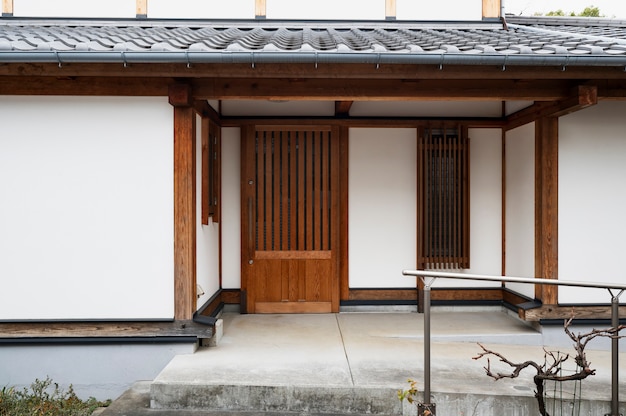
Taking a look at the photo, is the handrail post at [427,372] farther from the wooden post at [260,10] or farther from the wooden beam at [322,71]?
the wooden post at [260,10]

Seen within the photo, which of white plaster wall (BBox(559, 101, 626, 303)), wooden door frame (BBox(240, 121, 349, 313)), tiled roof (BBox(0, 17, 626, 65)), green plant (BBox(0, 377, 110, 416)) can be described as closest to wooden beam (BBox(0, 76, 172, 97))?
tiled roof (BBox(0, 17, 626, 65))

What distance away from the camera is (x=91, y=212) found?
4.64 metres

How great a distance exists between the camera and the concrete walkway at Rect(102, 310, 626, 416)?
3.84m

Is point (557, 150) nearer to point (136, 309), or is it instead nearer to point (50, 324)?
point (136, 309)

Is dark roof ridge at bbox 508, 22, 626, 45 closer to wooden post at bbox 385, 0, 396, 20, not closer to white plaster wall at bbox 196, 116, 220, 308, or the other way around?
wooden post at bbox 385, 0, 396, 20

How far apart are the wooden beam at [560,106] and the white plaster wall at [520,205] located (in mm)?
119

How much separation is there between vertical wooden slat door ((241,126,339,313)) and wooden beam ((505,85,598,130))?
7.38 feet

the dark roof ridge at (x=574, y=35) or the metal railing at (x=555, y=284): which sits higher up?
the dark roof ridge at (x=574, y=35)

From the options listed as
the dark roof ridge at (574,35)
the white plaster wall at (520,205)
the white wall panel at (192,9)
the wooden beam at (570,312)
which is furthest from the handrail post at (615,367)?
the white wall panel at (192,9)

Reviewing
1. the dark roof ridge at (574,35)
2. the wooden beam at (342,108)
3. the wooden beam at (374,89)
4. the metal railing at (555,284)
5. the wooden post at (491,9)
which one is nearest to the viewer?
the metal railing at (555,284)

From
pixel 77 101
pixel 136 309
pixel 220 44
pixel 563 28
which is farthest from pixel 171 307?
pixel 563 28

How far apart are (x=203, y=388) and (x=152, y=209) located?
5.60ft

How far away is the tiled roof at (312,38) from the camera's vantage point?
13.6ft

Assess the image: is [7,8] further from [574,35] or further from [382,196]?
[574,35]
